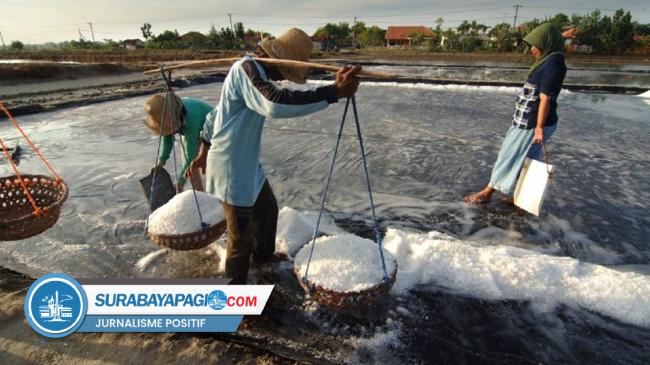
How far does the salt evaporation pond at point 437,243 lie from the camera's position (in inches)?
76.9

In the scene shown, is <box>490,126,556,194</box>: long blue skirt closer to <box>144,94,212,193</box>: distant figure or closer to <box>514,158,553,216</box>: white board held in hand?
<box>514,158,553,216</box>: white board held in hand

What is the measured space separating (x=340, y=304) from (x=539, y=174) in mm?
2235

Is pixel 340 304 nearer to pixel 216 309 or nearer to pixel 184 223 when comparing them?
pixel 216 309

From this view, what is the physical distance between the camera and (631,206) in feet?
11.5

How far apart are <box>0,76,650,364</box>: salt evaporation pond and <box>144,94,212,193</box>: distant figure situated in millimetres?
784

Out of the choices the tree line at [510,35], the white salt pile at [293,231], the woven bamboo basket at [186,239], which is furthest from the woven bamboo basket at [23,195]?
the tree line at [510,35]

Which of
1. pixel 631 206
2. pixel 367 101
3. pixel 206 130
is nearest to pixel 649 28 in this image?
pixel 367 101

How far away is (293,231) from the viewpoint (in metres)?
2.89

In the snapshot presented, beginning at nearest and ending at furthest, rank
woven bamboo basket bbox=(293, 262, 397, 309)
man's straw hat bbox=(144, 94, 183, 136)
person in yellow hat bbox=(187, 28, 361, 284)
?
1. person in yellow hat bbox=(187, 28, 361, 284)
2. woven bamboo basket bbox=(293, 262, 397, 309)
3. man's straw hat bbox=(144, 94, 183, 136)

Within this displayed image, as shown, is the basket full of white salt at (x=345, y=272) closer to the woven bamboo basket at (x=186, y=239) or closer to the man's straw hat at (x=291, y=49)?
the woven bamboo basket at (x=186, y=239)

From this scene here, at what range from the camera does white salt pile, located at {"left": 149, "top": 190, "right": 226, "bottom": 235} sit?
85.5 inches

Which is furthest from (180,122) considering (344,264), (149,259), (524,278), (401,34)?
(401,34)

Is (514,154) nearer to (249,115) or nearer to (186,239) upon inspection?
(249,115)

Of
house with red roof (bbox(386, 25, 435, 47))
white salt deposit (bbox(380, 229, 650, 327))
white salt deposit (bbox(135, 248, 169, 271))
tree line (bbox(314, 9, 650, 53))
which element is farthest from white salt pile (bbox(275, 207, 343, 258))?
house with red roof (bbox(386, 25, 435, 47))
